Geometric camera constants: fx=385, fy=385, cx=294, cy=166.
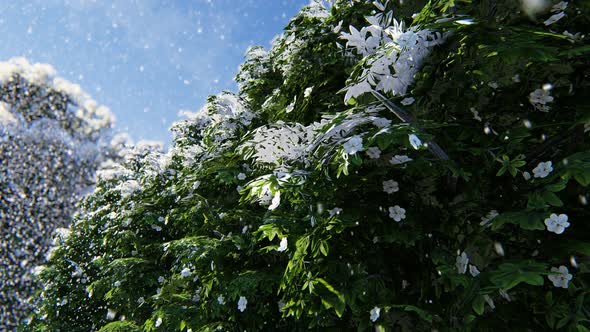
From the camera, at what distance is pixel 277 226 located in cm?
333

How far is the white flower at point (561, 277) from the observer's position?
2.44 metres

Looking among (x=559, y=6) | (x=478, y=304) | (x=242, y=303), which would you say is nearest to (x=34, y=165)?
(x=242, y=303)

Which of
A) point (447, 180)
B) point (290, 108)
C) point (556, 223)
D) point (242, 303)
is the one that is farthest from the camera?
point (290, 108)

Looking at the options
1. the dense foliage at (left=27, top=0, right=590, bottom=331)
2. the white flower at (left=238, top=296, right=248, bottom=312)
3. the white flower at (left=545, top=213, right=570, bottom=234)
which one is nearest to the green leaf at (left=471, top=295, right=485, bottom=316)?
the dense foliage at (left=27, top=0, right=590, bottom=331)

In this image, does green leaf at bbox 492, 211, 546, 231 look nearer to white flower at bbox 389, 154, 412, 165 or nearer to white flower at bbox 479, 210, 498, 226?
white flower at bbox 479, 210, 498, 226

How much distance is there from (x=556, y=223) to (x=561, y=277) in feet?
1.29

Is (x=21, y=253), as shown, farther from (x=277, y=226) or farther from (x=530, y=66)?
(x=530, y=66)

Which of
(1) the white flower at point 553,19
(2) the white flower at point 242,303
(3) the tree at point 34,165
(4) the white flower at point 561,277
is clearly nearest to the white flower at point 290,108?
(2) the white flower at point 242,303

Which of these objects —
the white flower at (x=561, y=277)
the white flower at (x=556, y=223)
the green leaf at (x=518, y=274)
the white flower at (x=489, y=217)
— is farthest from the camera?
the white flower at (x=489, y=217)

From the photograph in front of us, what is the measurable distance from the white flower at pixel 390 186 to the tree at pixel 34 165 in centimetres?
1655

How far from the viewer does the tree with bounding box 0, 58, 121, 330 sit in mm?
15375

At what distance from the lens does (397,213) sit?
3016mm

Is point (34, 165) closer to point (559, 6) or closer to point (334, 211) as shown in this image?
point (334, 211)

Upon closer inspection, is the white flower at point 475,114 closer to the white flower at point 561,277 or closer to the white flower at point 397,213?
the white flower at point 397,213
